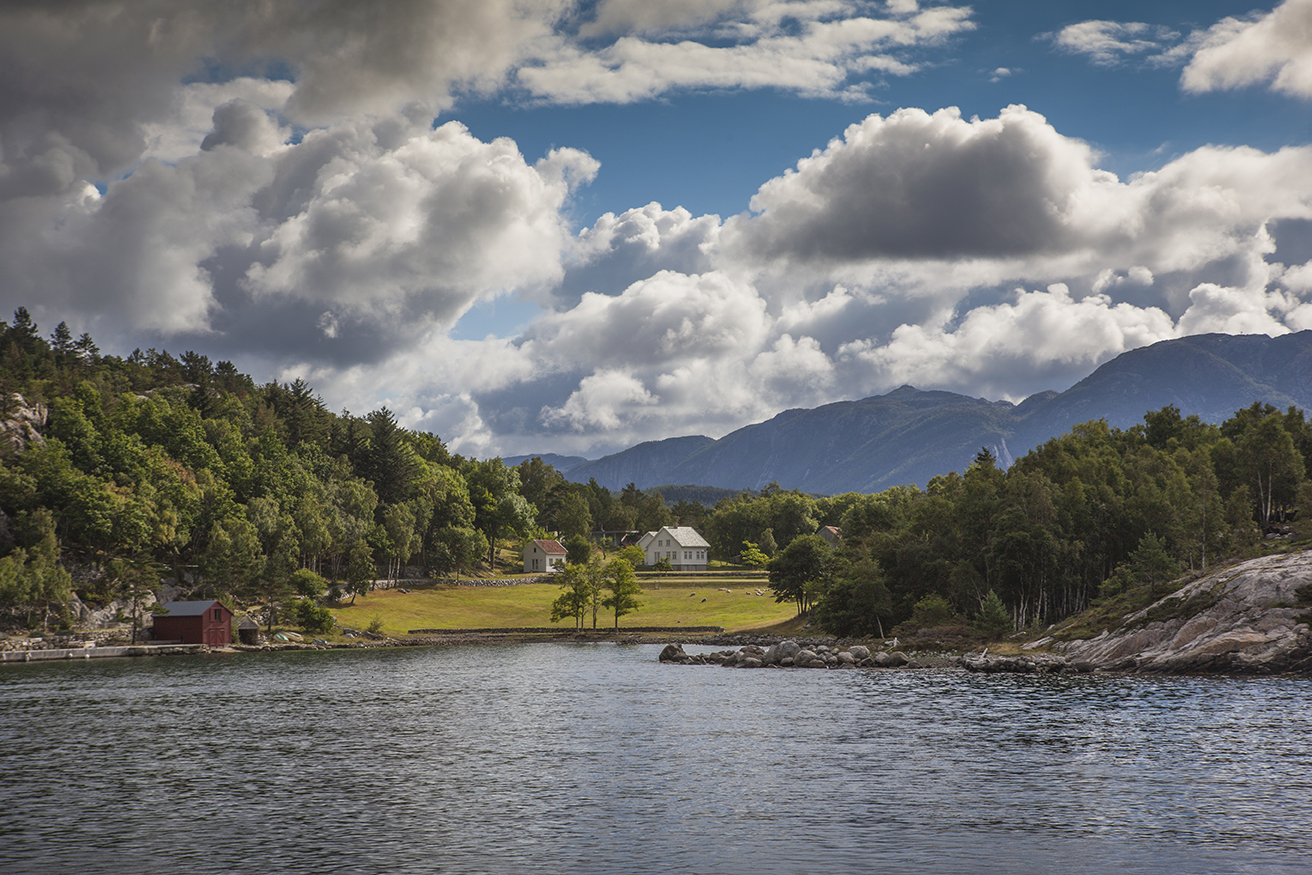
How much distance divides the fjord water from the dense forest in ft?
107

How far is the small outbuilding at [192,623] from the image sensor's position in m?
118

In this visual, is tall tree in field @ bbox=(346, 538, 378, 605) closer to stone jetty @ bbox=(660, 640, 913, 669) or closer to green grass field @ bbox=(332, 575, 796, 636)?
green grass field @ bbox=(332, 575, 796, 636)

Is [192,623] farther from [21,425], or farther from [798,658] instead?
[798,658]

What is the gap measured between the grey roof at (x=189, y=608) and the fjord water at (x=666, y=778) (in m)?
42.0

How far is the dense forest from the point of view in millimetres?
104062

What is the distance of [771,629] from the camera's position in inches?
5310

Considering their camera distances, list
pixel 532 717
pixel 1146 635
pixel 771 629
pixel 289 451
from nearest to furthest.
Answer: pixel 532 717
pixel 1146 635
pixel 771 629
pixel 289 451

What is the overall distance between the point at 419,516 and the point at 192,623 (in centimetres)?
6145

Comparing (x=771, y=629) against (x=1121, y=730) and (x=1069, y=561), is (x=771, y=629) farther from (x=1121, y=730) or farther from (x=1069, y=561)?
(x=1121, y=730)

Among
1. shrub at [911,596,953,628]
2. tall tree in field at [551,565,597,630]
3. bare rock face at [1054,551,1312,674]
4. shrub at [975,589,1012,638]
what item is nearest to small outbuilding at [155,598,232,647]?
tall tree in field at [551,565,597,630]

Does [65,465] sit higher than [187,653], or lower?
higher

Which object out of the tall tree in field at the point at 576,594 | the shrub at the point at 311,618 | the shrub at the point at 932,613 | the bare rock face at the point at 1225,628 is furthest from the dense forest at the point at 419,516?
the tall tree in field at the point at 576,594

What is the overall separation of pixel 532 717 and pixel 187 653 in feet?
243

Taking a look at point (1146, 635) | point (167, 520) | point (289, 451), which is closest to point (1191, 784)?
point (1146, 635)
